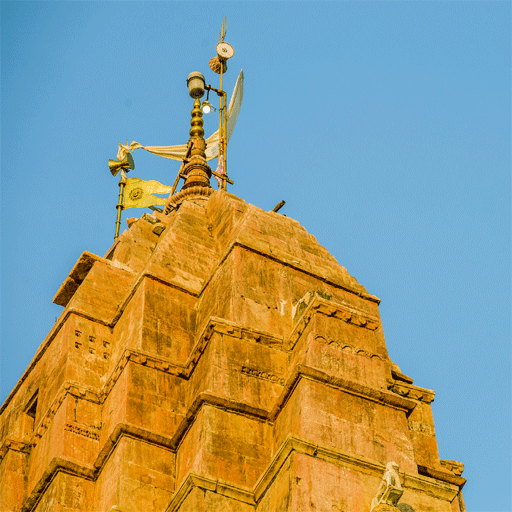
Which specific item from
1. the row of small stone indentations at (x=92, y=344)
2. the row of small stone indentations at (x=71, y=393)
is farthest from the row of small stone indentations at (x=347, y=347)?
the row of small stone indentations at (x=92, y=344)

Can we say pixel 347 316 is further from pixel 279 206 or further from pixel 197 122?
pixel 197 122

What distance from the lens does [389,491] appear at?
66.9ft

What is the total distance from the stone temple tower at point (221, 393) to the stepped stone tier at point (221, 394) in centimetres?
3

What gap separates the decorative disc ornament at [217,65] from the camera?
41594mm

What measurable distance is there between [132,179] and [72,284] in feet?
40.3

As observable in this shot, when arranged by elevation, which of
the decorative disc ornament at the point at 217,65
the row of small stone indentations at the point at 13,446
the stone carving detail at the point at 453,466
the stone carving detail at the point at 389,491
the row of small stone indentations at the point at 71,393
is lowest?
the stone carving detail at the point at 389,491

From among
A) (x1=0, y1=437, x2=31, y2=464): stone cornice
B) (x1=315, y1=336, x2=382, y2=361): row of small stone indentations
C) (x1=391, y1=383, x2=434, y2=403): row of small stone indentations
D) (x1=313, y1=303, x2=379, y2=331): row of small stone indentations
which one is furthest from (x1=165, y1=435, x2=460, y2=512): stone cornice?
(x1=0, y1=437, x2=31, y2=464): stone cornice

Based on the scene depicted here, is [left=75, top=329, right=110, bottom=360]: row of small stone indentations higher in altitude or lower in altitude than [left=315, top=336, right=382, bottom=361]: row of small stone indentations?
higher

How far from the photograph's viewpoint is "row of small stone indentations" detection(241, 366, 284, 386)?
24.2 meters

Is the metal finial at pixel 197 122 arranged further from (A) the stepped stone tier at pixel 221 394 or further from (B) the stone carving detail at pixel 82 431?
Answer: (B) the stone carving detail at pixel 82 431

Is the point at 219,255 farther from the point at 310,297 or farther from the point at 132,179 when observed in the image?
the point at 132,179

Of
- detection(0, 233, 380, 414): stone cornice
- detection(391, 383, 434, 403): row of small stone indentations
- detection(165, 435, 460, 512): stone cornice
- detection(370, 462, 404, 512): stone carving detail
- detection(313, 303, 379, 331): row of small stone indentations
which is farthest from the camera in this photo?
detection(0, 233, 380, 414): stone cornice

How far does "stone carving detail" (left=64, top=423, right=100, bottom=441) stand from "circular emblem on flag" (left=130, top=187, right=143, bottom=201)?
17.3m

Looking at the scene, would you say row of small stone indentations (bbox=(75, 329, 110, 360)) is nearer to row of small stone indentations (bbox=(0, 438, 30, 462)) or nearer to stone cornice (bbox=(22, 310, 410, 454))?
stone cornice (bbox=(22, 310, 410, 454))
